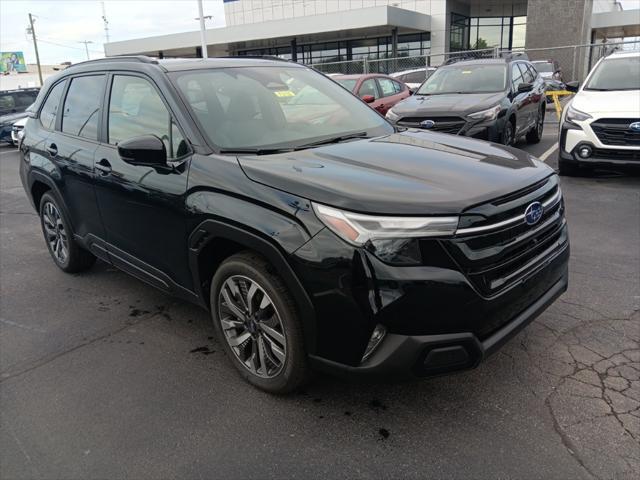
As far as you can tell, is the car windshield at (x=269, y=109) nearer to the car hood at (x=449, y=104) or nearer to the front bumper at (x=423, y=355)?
the front bumper at (x=423, y=355)

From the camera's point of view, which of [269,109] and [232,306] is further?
[269,109]

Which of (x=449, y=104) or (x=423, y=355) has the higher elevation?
(x=449, y=104)

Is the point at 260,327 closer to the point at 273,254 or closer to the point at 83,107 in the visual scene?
the point at 273,254

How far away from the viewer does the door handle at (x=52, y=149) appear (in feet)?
14.5

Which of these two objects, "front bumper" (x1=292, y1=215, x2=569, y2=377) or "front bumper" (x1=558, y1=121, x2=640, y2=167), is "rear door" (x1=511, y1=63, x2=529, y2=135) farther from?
"front bumper" (x1=292, y1=215, x2=569, y2=377)

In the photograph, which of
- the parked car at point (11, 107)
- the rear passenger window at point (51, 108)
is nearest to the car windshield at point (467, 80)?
the rear passenger window at point (51, 108)

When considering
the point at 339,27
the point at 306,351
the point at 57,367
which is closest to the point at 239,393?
the point at 306,351

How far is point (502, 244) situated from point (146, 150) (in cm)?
203

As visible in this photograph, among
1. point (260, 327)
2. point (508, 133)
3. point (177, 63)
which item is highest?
point (177, 63)

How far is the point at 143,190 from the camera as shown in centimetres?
335

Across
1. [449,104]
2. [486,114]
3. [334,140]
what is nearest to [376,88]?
[449,104]

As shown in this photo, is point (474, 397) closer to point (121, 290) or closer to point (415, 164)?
point (415, 164)

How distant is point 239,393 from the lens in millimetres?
3039

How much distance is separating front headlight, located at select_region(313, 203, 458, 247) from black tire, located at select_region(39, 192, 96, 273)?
3167 mm
